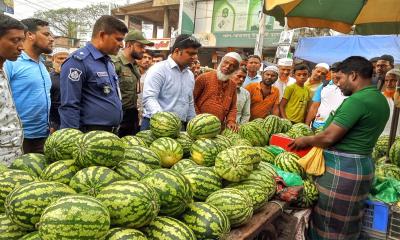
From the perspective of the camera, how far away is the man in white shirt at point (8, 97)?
9.40 feet

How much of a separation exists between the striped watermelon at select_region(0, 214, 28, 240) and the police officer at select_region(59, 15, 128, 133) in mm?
1507

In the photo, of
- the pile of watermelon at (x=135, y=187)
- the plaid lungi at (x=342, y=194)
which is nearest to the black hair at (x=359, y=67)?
the plaid lungi at (x=342, y=194)

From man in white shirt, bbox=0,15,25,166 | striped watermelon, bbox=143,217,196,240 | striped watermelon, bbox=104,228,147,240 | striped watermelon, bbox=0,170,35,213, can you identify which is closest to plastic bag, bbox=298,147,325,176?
striped watermelon, bbox=143,217,196,240

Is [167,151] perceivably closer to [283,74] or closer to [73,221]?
[73,221]

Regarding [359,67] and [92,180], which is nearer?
[92,180]

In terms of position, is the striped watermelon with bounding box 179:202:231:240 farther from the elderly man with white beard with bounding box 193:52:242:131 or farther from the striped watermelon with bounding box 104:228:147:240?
the elderly man with white beard with bounding box 193:52:242:131

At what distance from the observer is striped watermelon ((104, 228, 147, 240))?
1.52 meters

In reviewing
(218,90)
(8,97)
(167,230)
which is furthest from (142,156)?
(218,90)

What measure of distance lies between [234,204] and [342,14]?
12.0 ft

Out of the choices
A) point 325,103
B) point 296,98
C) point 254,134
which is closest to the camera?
point 254,134

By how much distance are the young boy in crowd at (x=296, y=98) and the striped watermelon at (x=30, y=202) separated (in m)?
5.16

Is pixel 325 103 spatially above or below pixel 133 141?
above

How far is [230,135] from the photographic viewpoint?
12.9 feet

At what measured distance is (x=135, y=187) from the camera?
169cm
